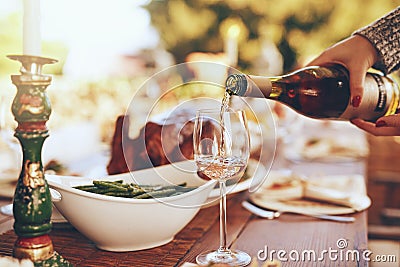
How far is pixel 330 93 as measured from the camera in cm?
114

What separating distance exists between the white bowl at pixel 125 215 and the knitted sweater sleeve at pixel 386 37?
0.51m

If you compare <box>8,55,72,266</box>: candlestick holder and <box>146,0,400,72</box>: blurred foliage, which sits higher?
<box>146,0,400,72</box>: blurred foliage

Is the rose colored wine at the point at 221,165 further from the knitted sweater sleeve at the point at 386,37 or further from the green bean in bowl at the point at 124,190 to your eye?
the knitted sweater sleeve at the point at 386,37

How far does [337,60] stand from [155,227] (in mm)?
553

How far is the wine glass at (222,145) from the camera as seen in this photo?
82 centimetres

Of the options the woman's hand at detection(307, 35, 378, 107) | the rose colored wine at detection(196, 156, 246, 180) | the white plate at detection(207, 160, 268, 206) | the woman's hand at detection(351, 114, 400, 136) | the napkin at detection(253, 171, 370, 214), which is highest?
the woman's hand at detection(307, 35, 378, 107)

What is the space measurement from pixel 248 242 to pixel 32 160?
0.41 meters

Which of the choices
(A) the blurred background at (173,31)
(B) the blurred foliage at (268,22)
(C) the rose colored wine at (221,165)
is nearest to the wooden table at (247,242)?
(C) the rose colored wine at (221,165)

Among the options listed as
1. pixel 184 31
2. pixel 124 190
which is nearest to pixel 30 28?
pixel 124 190

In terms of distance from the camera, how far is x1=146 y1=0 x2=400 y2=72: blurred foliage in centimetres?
454

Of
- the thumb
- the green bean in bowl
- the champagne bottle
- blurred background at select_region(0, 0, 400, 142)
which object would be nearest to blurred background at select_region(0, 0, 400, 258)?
blurred background at select_region(0, 0, 400, 142)

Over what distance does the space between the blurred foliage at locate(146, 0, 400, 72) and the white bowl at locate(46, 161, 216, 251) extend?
12.0 ft

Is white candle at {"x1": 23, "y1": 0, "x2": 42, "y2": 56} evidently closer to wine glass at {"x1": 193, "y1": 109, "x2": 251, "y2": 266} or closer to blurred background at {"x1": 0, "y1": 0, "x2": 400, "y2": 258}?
wine glass at {"x1": 193, "y1": 109, "x2": 251, "y2": 266}

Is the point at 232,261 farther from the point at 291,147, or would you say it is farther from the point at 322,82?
the point at 291,147
